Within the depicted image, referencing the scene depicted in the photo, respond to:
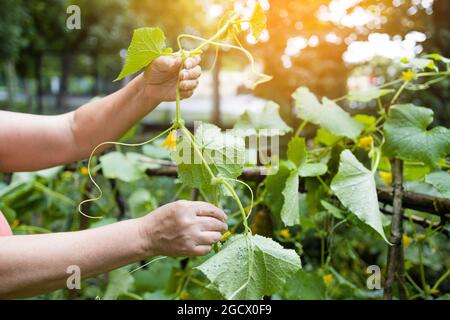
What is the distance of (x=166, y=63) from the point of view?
671mm

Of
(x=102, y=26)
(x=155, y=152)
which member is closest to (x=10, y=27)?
(x=102, y=26)

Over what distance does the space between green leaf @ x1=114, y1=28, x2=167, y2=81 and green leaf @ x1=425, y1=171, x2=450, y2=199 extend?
0.49 m

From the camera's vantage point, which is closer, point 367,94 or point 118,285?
point 367,94

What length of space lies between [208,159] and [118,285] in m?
0.54

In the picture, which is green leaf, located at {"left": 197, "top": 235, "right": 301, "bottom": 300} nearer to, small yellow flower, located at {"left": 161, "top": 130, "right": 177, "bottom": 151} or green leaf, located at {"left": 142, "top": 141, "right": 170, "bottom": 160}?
small yellow flower, located at {"left": 161, "top": 130, "right": 177, "bottom": 151}

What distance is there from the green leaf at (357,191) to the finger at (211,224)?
0.74 ft

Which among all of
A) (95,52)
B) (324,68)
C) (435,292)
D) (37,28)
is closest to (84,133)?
(435,292)

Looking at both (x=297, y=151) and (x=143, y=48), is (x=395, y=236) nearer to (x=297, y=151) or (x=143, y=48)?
(x=297, y=151)

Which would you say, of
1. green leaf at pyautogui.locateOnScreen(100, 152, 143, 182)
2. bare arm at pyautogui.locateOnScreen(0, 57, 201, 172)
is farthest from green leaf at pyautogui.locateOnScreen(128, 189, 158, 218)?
bare arm at pyautogui.locateOnScreen(0, 57, 201, 172)

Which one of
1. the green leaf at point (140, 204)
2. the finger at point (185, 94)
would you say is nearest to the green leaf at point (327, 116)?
the finger at point (185, 94)

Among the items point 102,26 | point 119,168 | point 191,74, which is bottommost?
point 119,168

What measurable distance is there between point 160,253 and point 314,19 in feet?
4.40

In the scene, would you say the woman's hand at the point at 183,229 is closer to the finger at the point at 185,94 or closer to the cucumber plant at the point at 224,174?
the cucumber plant at the point at 224,174

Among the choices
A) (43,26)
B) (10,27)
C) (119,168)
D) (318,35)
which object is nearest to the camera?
(119,168)
